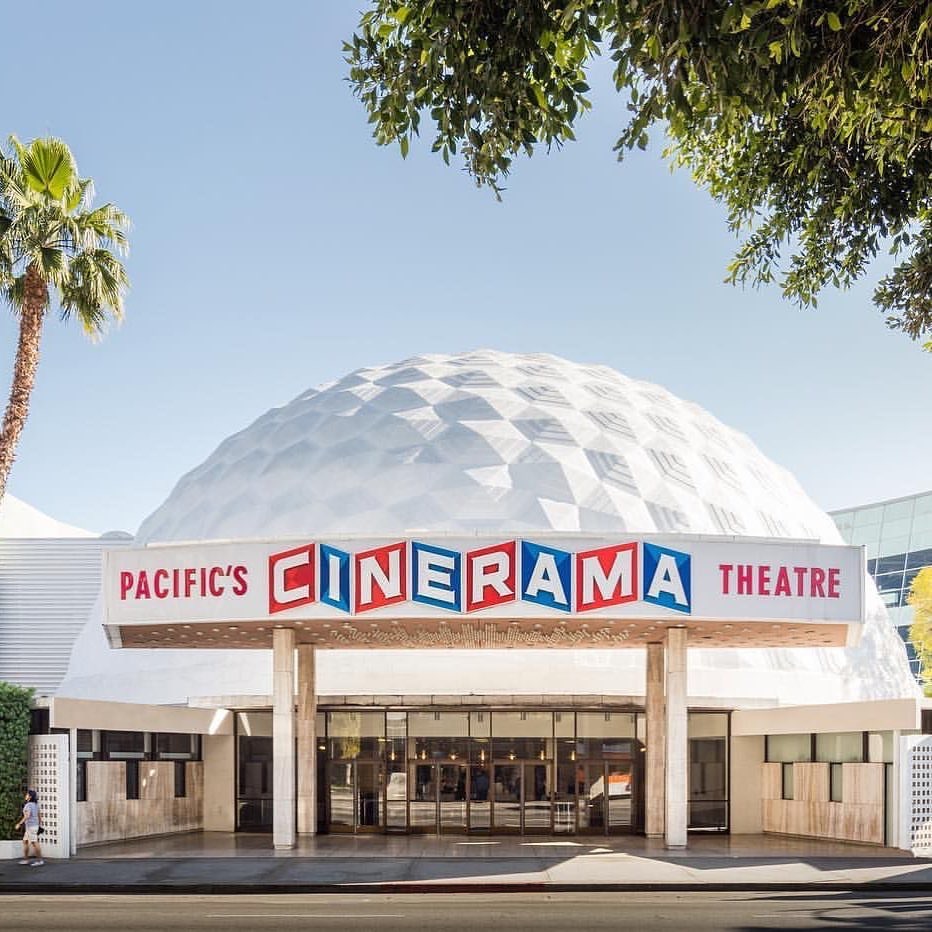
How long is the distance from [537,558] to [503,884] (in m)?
6.14

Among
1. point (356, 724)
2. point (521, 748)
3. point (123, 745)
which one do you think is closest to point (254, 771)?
point (356, 724)

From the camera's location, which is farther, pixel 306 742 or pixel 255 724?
pixel 255 724

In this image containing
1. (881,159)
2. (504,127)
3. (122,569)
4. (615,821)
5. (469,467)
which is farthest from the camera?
(469,467)

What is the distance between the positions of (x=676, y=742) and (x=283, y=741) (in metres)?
7.98

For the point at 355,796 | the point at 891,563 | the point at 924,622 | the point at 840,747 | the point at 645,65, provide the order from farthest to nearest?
the point at 891,563
the point at 924,622
the point at 355,796
the point at 840,747
the point at 645,65

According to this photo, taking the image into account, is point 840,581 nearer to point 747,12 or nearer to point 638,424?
point 638,424

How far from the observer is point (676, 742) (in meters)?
26.1

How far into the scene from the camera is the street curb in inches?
803

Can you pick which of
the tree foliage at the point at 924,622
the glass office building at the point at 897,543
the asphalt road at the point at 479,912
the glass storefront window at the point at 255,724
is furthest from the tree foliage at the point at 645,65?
the glass office building at the point at 897,543

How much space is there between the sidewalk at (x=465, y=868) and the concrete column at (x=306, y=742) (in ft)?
2.01

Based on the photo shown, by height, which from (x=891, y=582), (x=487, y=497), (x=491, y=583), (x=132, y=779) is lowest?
(x=132, y=779)

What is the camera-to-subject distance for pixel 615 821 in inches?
1236

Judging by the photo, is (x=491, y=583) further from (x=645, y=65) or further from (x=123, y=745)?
(x=645, y=65)

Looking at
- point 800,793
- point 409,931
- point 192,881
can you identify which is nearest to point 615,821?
point 800,793
